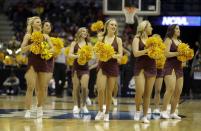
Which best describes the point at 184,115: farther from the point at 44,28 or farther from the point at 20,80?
the point at 20,80

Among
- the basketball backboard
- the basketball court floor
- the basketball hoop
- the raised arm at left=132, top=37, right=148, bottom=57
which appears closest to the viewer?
the basketball court floor

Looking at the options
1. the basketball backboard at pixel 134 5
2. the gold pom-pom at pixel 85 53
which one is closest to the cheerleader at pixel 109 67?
the gold pom-pom at pixel 85 53

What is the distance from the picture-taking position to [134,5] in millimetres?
16062

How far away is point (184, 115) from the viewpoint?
11.1m

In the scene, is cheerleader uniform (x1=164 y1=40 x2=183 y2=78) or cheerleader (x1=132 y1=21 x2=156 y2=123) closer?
cheerleader (x1=132 y1=21 x2=156 y2=123)

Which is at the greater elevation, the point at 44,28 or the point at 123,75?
the point at 44,28

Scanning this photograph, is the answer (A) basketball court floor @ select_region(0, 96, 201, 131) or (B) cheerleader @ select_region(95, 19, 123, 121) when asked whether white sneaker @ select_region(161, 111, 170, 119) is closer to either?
(A) basketball court floor @ select_region(0, 96, 201, 131)

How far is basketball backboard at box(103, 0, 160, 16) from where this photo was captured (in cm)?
1606

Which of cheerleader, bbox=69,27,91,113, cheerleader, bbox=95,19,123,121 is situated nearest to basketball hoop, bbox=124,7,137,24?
cheerleader, bbox=69,27,91,113

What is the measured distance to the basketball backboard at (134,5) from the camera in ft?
52.7

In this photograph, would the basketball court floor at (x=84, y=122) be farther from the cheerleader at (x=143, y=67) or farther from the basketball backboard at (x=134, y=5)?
the basketball backboard at (x=134, y=5)

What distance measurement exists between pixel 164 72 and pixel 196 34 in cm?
1347

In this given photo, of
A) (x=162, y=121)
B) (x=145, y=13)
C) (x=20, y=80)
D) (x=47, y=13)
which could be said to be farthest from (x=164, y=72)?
(x=47, y=13)

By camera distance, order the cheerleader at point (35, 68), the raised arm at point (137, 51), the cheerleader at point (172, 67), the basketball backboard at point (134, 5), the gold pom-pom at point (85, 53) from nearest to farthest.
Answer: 1. the raised arm at point (137, 51)
2. the cheerleader at point (35, 68)
3. the cheerleader at point (172, 67)
4. the gold pom-pom at point (85, 53)
5. the basketball backboard at point (134, 5)
